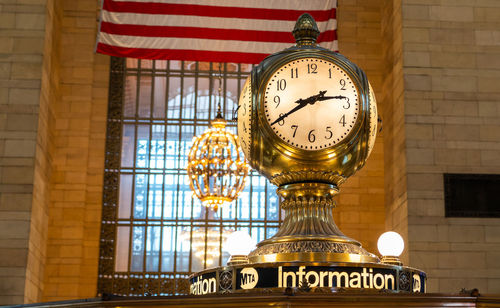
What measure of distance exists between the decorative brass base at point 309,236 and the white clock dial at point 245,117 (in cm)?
14

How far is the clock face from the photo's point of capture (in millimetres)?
1967

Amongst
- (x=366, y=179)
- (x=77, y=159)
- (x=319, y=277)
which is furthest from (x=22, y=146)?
(x=319, y=277)

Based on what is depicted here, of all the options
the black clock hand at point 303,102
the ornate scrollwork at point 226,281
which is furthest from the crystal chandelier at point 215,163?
the ornate scrollwork at point 226,281

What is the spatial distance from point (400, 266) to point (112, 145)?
13.6 meters

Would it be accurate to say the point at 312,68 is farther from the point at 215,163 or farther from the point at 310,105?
the point at 215,163

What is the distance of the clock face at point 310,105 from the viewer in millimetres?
1967

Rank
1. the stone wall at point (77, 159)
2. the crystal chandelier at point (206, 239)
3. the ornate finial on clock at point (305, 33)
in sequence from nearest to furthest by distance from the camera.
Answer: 1. the ornate finial on clock at point (305, 33)
2. the stone wall at point (77, 159)
3. the crystal chandelier at point (206, 239)

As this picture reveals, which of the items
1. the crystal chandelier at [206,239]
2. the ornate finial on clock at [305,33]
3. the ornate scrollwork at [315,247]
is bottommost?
the ornate scrollwork at [315,247]

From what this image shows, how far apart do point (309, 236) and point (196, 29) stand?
968 cm

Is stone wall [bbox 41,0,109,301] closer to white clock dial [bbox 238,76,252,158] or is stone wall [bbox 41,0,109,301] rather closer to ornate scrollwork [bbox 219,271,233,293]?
white clock dial [bbox 238,76,252,158]

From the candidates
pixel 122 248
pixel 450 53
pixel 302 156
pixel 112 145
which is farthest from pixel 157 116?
pixel 302 156

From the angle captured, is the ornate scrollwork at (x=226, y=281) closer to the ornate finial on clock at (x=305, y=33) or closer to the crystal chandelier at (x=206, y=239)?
the ornate finial on clock at (x=305, y=33)

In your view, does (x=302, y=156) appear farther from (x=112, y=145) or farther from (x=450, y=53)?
(x=112, y=145)

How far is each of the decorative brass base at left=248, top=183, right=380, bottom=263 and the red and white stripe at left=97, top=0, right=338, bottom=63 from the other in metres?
9.34
